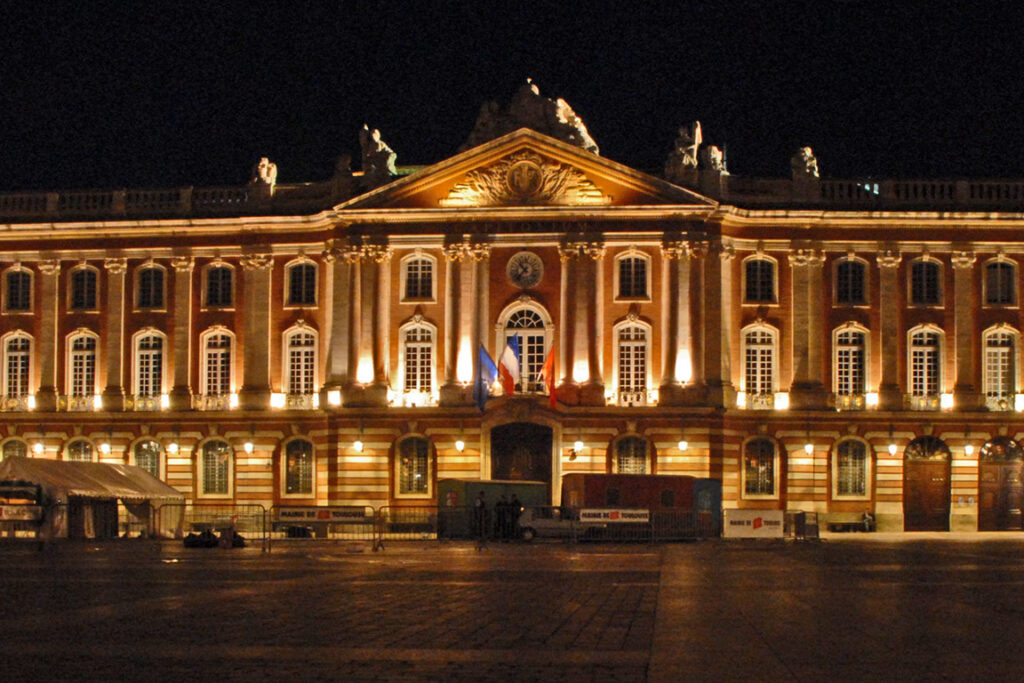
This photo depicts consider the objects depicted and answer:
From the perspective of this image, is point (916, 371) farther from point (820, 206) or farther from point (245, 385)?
point (245, 385)

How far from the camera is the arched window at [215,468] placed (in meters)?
62.0

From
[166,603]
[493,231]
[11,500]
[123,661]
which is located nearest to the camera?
[123,661]

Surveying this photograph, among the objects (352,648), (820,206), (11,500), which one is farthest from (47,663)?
(820,206)

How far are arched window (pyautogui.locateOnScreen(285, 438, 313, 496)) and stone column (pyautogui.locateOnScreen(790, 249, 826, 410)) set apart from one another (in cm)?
1929

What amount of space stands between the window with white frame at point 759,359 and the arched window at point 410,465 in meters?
12.9

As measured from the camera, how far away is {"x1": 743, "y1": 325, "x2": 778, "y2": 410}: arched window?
60.4 metres

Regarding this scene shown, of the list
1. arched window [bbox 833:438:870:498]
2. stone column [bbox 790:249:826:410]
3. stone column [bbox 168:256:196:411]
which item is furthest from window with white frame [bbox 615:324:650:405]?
stone column [bbox 168:256:196:411]

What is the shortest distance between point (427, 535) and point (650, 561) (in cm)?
1834

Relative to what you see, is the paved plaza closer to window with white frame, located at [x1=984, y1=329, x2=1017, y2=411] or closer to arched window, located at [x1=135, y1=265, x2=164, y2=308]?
window with white frame, located at [x1=984, y1=329, x2=1017, y2=411]

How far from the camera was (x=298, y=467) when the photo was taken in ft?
202

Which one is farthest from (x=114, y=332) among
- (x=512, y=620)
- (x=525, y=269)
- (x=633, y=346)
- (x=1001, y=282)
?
(x=512, y=620)

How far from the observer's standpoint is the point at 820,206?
60469 millimetres

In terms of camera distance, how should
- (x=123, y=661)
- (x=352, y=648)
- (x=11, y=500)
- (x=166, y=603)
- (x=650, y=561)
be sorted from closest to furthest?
1. (x=123, y=661)
2. (x=352, y=648)
3. (x=166, y=603)
4. (x=650, y=561)
5. (x=11, y=500)

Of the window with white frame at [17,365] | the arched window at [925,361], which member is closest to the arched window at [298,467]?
the window with white frame at [17,365]
